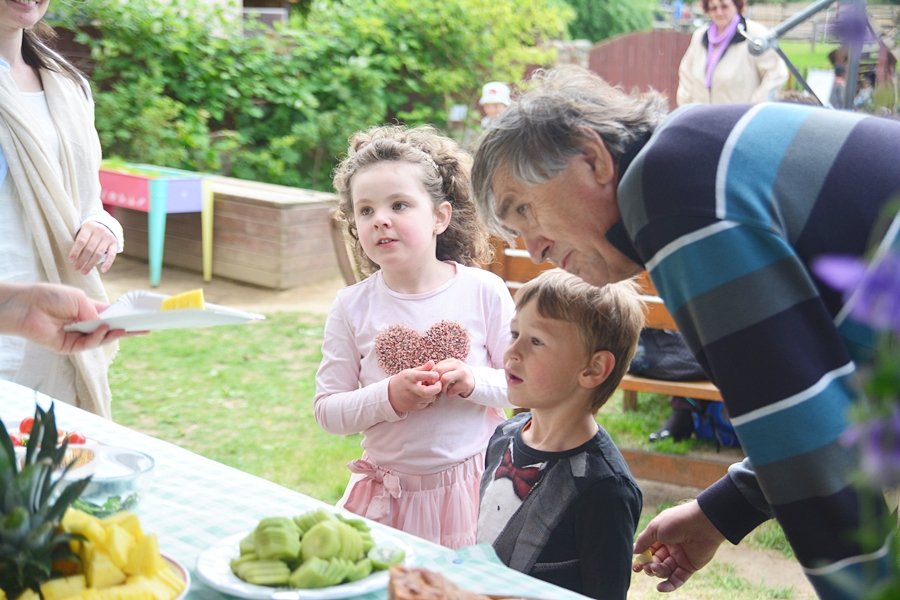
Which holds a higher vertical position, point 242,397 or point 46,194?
point 46,194

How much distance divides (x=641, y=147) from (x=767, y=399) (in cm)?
51

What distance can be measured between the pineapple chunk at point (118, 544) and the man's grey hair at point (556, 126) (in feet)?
2.77

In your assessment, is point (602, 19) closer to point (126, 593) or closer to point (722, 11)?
point (722, 11)

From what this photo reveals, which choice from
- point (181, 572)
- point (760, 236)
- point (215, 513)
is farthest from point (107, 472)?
point (760, 236)

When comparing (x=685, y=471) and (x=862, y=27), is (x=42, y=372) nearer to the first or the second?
(x=685, y=471)

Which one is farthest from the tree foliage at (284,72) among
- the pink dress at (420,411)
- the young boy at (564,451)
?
the young boy at (564,451)

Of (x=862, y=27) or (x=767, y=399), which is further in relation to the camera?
(x=767, y=399)

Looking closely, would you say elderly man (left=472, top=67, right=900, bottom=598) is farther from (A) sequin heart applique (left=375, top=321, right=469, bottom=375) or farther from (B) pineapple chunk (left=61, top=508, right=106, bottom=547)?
(A) sequin heart applique (left=375, top=321, right=469, bottom=375)

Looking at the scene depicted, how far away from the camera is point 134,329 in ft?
5.67

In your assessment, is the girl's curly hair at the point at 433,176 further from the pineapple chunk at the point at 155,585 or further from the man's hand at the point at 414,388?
the pineapple chunk at the point at 155,585

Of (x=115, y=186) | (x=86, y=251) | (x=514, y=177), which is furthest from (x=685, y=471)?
(x=115, y=186)

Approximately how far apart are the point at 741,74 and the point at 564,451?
614 cm

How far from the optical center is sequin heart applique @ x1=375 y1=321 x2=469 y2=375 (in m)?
2.65

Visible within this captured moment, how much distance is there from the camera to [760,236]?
4.73 ft
